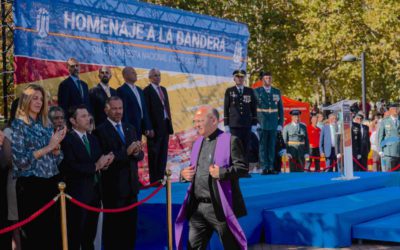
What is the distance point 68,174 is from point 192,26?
7.04 metres

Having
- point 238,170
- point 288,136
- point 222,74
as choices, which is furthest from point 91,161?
point 288,136

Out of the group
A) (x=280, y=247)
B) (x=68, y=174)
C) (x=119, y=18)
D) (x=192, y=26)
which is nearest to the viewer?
(x=68, y=174)

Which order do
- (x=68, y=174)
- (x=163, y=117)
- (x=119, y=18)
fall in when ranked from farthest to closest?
(x=119, y=18), (x=163, y=117), (x=68, y=174)

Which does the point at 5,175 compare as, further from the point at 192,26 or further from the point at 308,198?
the point at 192,26

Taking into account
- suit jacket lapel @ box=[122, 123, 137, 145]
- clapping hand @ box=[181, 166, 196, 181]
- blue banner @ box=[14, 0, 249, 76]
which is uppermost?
blue banner @ box=[14, 0, 249, 76]

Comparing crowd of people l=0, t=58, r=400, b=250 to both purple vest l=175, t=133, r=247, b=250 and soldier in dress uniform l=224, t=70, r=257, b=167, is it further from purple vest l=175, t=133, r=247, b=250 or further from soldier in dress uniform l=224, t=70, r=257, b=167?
soldier in dress uniform l=224, t=70, r=257, b=167

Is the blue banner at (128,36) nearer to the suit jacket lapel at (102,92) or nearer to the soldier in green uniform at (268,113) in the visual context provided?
the suit jacket lapel at (102,92)

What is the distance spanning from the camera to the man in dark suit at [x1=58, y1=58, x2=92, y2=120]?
980 centimetres

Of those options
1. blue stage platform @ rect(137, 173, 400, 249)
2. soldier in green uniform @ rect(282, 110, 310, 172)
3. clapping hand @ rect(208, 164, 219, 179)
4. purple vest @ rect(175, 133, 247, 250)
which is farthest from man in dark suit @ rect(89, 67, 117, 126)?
soldier in green uniform @ rect(282, 110, 310, 172)

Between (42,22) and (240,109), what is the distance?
12.5 feet

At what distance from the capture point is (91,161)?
751 cm

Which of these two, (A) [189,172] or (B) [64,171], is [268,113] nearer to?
(B) [64,171]

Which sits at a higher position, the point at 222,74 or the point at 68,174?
the point at 222,74

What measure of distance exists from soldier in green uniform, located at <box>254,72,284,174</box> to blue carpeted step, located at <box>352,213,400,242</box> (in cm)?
396
